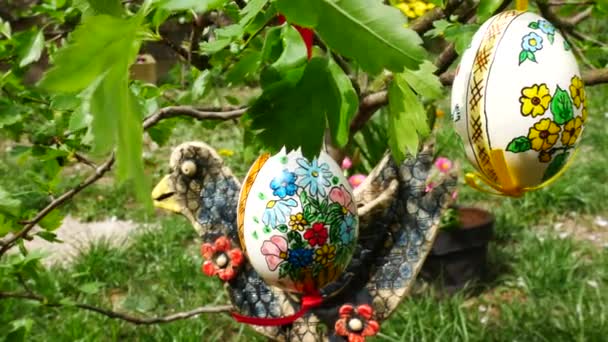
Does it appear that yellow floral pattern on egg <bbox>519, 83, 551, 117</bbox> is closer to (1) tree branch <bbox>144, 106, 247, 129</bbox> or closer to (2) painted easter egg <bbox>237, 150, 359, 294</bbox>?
(2) painted easter egg <bbox>237, 150, 359, 294</bbox>

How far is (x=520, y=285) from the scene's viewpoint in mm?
2412

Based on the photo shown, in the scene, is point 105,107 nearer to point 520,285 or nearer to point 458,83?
point 458,83

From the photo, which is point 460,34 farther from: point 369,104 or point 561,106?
point 369,104

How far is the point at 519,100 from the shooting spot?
929 mm

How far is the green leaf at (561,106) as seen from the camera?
0.94m

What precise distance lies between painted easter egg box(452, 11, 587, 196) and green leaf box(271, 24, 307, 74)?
1.21ft

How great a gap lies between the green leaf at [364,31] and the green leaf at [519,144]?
1.65 feet

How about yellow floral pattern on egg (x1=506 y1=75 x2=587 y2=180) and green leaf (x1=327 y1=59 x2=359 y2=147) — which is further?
yellow floral pattern on egg (x1=506 y1=75 x2=587 y2=180)

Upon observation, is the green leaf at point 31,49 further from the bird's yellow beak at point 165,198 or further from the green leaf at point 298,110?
the green leaf at point 298,110

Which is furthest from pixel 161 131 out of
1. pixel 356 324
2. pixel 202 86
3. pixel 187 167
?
pixel 356 324

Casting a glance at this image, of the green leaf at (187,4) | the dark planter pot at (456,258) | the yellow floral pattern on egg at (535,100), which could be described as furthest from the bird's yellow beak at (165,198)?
the dark planter pot at (456,258)

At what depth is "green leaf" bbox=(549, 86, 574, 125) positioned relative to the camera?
0.94 meters

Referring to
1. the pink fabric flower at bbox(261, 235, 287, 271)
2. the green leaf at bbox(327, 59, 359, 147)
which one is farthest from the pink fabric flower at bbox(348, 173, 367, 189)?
the green leaf at bbox(327, 59, 359, 147)

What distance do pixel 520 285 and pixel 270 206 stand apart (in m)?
1.55
